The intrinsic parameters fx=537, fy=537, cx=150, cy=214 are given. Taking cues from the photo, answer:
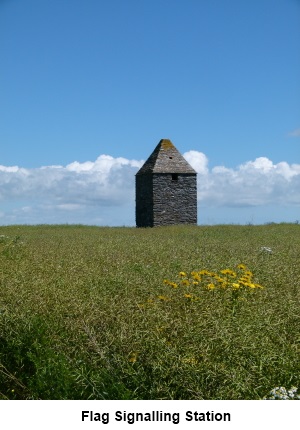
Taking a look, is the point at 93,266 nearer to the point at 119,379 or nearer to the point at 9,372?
the point at 9,372

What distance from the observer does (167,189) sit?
35.6m

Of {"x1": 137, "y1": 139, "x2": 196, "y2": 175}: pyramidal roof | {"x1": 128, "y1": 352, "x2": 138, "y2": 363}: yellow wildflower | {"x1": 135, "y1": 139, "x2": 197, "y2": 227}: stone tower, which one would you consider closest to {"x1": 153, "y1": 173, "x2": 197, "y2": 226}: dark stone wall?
{"x1": 135, "y1": 139, "x2": 197, "y2": 227}: stone tower

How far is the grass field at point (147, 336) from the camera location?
15.7 ft

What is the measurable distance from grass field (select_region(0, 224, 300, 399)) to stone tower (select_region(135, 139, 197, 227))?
1043 inches

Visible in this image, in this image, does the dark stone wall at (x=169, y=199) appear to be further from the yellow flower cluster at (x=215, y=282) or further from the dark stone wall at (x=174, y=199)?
the yellow flower cluster at (x=215, y=282)

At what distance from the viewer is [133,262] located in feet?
34.3

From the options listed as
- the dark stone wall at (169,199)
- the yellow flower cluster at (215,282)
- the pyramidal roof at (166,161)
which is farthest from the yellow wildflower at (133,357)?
the pyramidal roof at (166,161)

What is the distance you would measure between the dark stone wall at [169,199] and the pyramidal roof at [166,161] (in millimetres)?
337

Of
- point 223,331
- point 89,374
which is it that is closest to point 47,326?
point 89,374

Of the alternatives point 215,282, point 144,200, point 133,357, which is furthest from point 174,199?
point 133,357

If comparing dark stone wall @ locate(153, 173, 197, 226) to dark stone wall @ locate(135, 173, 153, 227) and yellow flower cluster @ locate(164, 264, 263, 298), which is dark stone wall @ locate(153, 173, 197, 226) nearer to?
dark stone wall @ locate(135, 173, 153, 227)

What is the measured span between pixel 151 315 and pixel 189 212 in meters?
30.4

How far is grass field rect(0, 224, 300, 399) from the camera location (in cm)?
479

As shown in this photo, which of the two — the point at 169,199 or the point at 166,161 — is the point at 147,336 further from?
the point at 166,161
